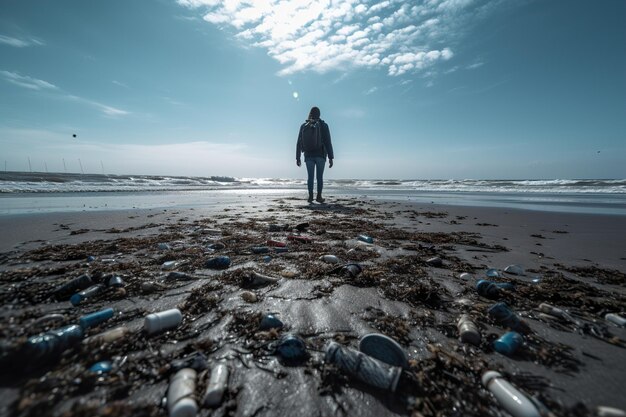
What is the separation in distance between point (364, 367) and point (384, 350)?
167 millimetres

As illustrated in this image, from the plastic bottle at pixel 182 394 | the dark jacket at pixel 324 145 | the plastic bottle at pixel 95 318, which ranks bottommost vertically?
the plastic bottle at pixel 182 394

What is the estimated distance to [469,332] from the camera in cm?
173

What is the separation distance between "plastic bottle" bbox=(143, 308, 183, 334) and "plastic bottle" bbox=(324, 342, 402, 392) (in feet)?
3.36

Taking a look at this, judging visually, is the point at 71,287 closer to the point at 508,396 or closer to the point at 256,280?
the point at 256,280

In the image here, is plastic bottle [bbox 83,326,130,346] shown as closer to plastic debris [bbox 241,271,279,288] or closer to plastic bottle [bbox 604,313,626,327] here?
plastic debris [bbox 241,271,279,288]

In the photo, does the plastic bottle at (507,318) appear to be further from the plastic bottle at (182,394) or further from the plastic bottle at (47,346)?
the plastic bottle at (47,346)

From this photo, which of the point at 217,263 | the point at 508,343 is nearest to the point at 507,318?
the point at 508,343

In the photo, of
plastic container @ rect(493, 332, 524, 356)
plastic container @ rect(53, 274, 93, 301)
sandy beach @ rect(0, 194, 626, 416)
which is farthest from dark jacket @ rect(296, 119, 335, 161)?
plastic container @ rect(493, 332, 524, 356)

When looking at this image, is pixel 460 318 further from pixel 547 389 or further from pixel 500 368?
pixel 547 389

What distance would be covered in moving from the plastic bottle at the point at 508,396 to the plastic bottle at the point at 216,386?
1.25 m

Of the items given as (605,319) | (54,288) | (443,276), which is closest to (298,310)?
(443,276)

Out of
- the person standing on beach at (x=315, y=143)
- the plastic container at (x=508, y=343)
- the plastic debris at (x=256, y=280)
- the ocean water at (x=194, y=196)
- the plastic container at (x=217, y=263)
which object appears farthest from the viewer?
the person standing on beach at (x=315, y=143)

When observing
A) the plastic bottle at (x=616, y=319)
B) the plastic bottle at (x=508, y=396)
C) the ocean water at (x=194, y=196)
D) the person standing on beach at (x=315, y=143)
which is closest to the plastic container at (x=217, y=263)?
the plastic bottle at (x=508, y=396)

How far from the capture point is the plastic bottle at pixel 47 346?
1336mm
